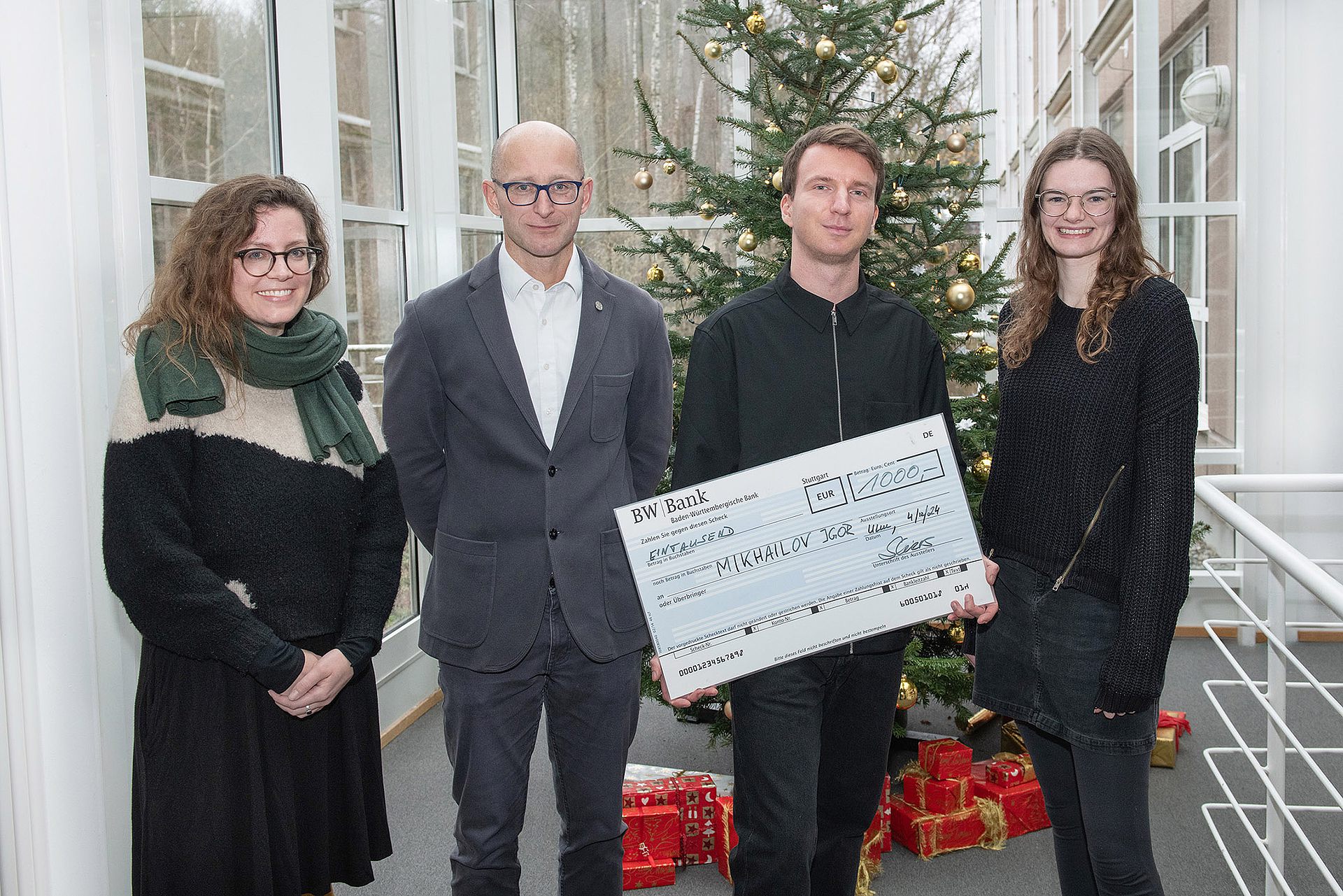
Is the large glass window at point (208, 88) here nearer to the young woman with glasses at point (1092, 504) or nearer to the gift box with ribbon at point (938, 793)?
the young woman with glasses at point (1092, 504)

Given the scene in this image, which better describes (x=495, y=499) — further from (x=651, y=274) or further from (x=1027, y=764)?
(x=1027, y=764)

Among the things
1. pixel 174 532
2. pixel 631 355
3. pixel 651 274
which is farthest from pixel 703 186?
pixel 174 532

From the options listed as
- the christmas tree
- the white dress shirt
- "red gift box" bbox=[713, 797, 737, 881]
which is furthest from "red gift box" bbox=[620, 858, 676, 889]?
the white dress shirt

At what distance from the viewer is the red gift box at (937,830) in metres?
3.05

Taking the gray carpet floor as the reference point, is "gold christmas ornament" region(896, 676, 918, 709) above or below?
above

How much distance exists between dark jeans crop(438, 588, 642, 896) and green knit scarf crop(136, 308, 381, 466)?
1.59ft

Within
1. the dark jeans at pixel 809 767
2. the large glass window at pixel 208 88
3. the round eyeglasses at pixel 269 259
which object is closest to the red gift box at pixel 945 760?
the dark jeans at pixel 809 767

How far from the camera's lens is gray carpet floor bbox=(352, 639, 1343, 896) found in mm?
2871

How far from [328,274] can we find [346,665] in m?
0.73

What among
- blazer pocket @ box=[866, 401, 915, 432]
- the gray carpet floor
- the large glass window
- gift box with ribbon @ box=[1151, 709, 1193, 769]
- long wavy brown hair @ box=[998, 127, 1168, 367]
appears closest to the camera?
long wavy brown hair @ box=[998, 127, 1168, 367]

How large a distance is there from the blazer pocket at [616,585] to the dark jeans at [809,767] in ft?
0.80

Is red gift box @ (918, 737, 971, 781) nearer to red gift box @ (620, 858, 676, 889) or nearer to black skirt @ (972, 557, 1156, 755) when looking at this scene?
red gift box @ (620, 858, 676, 889)

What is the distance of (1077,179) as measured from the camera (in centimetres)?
181

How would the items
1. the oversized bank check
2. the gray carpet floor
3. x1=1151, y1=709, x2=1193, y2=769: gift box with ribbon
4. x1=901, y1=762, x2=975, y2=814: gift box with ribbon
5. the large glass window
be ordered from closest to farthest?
the oversized bank check < the large glass window < the gray carpet floor < x1=901, y1=762, x2=975, y2=814: gift box with ribbon < x1=1151, y1=709, x2=1193, y2=769: gift box with ribbon
